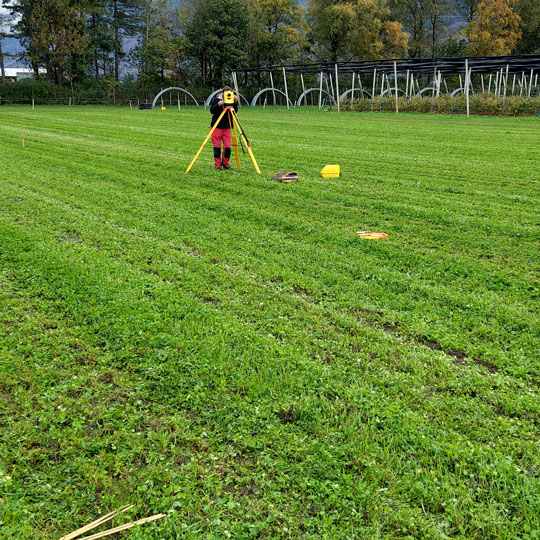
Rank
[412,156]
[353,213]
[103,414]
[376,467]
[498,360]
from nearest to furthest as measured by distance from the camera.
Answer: [376,467]
[103,414]
[498,360]
[353,213]
[412,156]

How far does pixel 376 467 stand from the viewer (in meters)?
2.78

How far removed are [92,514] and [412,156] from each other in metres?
13.1

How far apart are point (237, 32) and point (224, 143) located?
5130cm

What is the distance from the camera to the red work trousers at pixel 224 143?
36.8ft

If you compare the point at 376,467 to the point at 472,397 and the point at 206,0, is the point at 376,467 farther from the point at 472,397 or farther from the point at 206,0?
the point at 206,0

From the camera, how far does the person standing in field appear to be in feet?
35.8

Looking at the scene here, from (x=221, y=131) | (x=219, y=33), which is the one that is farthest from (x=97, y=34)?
(x=221, y=131)

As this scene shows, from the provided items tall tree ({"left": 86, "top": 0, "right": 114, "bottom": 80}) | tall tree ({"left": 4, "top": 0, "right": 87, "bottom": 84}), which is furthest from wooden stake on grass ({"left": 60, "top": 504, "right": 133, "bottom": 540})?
tall tree ({"left": 86, "top": 0, "right": 114, "bottom": 80})

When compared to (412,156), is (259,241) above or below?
below

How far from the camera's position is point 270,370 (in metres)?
3.65

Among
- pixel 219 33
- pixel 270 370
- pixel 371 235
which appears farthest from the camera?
pixel 219 33

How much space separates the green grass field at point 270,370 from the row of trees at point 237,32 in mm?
53300

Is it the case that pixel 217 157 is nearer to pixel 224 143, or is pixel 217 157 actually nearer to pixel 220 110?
pixel 224 143

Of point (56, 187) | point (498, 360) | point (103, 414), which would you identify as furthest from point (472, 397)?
point (56, 187)
